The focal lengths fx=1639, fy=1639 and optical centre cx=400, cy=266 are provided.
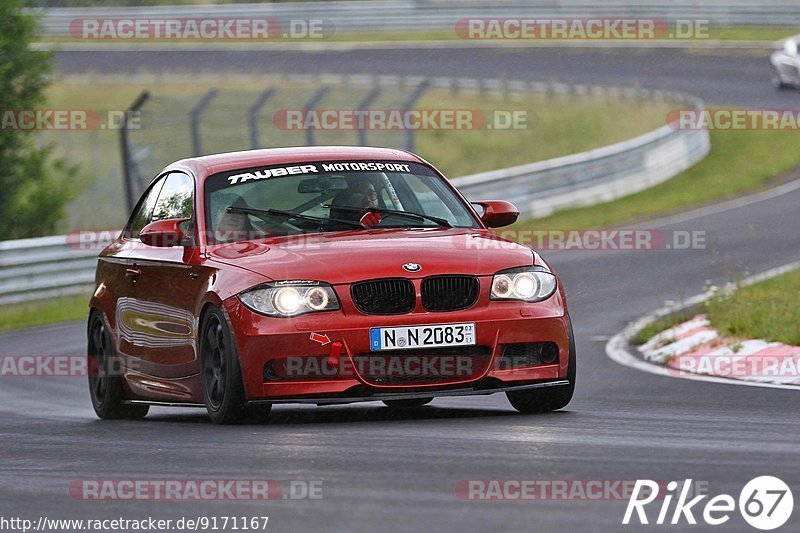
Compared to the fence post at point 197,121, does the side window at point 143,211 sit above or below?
above

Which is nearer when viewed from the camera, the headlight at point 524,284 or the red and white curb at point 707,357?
the headlight at point 524,284

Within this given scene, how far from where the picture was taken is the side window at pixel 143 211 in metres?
9.88

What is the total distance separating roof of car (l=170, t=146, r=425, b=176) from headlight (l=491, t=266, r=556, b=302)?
4.40ft

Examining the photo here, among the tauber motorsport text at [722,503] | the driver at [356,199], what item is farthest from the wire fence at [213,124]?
the tauber motorsport text at [722,503]

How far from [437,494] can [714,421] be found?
2.57 m

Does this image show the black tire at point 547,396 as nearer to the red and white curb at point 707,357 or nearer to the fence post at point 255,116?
the red and white curb at point 707,357

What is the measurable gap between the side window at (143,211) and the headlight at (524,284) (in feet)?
8.76

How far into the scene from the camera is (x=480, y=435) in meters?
7.08

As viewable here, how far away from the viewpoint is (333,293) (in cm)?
780

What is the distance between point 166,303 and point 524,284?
79.7 inches

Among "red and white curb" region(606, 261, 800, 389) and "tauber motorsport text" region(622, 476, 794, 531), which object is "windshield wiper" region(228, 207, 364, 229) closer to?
Answer: "red and white curb" region(606, 261, 800, 389)

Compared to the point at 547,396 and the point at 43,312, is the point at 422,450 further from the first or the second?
the point at 43,312

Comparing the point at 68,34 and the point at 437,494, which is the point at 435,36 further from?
the point at 437,494

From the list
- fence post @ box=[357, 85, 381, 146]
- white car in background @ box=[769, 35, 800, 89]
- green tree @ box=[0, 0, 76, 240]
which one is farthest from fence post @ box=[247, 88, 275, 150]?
white car in background @ box=[769, 35, 800, 89]
